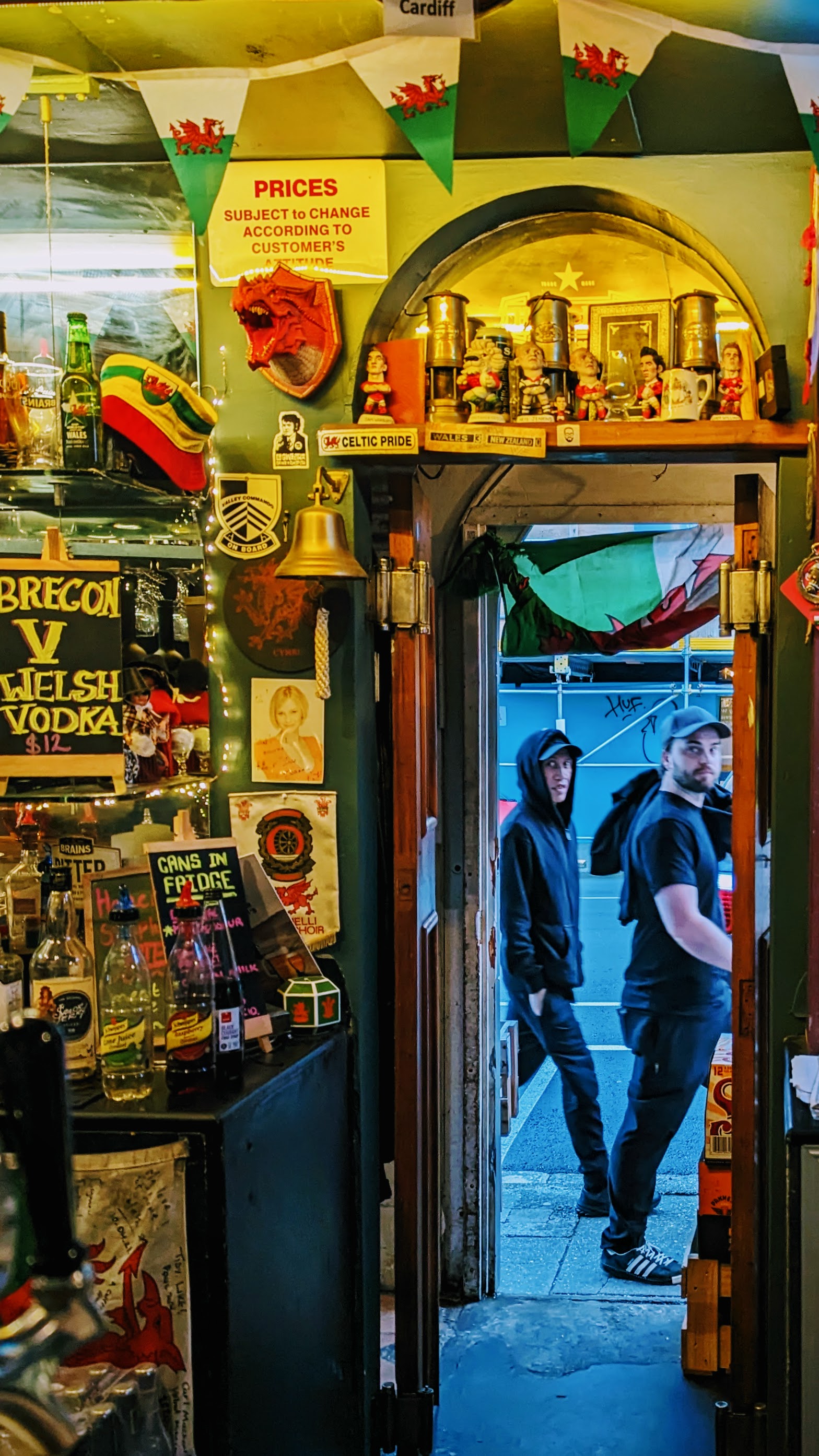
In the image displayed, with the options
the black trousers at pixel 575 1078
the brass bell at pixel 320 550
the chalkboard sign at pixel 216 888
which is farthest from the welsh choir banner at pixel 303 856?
the black trousers at pixel 575 1078

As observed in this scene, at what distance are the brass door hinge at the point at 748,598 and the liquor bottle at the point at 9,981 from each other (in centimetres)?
172

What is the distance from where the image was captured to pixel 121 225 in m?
2.90

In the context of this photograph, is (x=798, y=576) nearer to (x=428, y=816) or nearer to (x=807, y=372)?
(x=807, y=372)

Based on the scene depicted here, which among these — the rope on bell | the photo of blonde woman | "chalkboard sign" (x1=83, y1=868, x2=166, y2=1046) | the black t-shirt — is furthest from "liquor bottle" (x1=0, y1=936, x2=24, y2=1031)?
the black t-shirt

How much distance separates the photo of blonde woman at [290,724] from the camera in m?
2.86

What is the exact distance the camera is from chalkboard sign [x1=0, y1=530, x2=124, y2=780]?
103 inches

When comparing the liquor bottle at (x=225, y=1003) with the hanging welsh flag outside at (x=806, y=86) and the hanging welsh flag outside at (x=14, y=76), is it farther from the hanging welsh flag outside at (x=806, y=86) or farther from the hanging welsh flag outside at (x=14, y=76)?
the hanging welsh flag outside at (x=806, y=86)

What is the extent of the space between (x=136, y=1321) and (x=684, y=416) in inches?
84.6

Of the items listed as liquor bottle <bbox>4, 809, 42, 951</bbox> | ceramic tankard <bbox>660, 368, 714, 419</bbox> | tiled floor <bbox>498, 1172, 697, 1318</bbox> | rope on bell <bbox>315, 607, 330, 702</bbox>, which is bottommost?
tiled floor <bbox>498, 1172, 697, 1318</bbox>

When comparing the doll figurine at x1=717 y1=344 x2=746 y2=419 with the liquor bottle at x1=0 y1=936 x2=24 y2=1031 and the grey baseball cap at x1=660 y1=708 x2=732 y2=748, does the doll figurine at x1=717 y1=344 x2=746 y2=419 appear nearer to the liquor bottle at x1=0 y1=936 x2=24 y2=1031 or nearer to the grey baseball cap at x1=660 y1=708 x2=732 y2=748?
the liquor bottle at x1=0 y1=936 x2=24 y2=1031

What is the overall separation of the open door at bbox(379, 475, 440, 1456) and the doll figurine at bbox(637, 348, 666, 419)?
578 millimetres

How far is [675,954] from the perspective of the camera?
496cm

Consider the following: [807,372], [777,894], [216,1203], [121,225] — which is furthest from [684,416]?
[216,1203]

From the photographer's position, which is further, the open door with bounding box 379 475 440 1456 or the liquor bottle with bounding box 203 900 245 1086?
the open door with bounding box 379 475 440 1456
